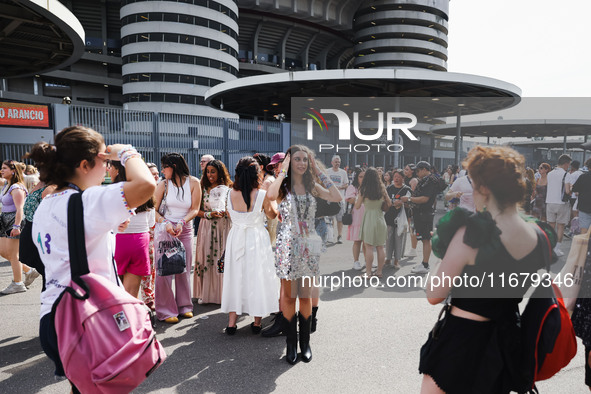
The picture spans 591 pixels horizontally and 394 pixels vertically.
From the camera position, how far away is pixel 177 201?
4633 mm

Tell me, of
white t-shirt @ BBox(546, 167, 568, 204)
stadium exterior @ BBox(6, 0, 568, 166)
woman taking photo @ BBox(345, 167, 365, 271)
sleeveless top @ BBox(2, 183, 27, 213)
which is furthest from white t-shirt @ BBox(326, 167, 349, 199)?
stadium exterior @ BBox(6, 0, 568, 166)

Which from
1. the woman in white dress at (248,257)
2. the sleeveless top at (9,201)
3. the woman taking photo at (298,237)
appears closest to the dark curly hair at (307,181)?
the woman taking photo at (298,237)

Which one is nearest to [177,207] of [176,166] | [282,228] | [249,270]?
[176,166]

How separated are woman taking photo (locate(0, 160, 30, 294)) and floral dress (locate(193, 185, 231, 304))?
2637 mm

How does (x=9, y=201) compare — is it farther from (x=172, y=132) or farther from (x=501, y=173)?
(x=172, y=132)

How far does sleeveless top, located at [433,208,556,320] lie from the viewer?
5.98 ft

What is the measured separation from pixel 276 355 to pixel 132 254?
6.01 ft

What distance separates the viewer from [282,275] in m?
3.56

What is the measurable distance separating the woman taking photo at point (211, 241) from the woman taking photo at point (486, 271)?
3.55 meters

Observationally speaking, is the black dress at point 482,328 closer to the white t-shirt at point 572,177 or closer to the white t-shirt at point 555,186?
the white t-shirt at point 555,186

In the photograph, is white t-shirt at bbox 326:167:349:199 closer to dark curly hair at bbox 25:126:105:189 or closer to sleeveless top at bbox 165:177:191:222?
sleeveless top at bbox 165:177:191:222

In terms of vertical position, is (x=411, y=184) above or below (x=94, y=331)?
above

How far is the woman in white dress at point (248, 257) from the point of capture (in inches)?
162

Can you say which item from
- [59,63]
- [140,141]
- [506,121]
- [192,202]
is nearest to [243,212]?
[192,202]
